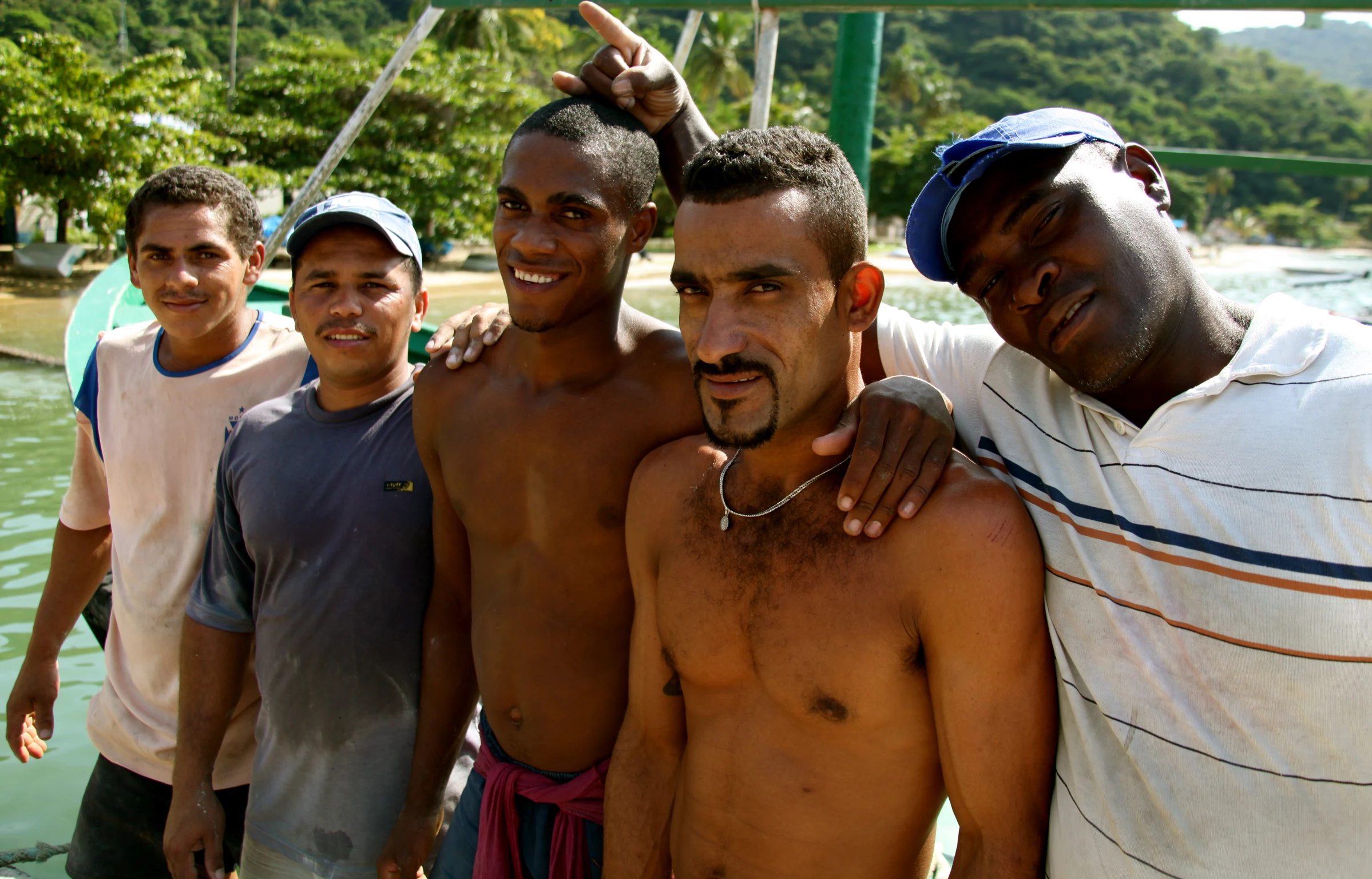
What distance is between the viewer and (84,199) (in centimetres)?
1714

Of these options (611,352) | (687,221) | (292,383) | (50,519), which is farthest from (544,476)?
(50,519)

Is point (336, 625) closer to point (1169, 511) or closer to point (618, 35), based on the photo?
point (618, 35)

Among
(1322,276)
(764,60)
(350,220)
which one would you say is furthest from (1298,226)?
(350,220)

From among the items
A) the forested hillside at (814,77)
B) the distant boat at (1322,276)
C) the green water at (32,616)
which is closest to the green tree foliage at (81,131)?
the forested hillside at (814,77)

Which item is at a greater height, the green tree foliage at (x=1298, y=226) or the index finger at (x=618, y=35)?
the index finger at (x=618, y=35)

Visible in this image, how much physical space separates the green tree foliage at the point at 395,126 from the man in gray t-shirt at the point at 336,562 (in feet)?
63.3

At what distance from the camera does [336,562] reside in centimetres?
242

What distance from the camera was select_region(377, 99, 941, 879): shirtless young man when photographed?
7.35 feet

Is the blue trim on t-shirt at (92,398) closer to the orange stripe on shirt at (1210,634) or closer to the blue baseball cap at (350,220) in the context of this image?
the blue baseball cap at (350,220)

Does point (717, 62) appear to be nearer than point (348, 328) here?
No

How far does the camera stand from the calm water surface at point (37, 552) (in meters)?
4.56

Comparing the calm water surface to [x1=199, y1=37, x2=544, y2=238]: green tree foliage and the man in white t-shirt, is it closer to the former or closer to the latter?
the man in white t-shirt

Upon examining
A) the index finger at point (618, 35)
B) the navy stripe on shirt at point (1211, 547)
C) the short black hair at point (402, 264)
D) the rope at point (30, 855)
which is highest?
the index finger at point (618, 35)

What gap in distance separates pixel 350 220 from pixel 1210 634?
2.11 m
